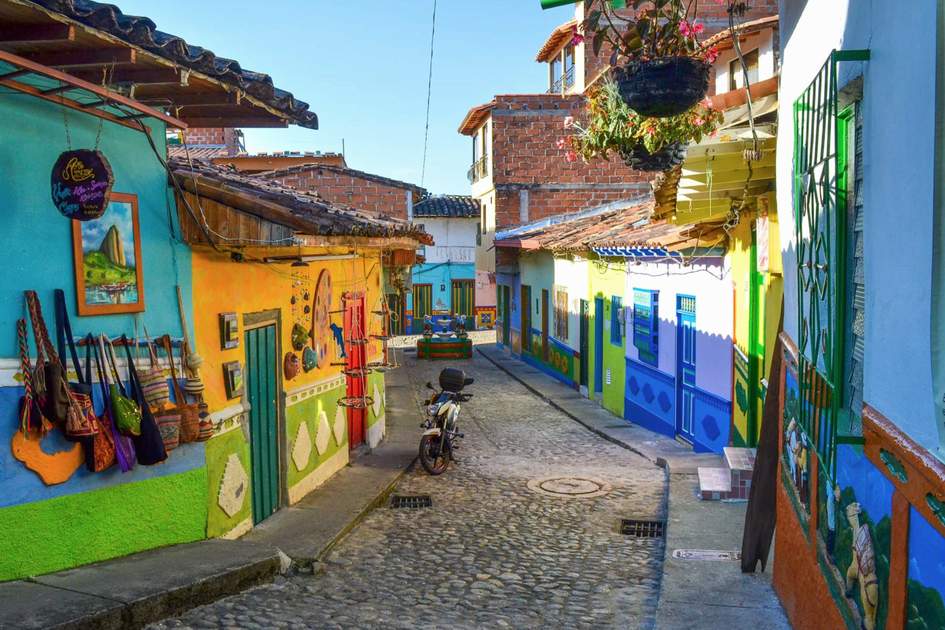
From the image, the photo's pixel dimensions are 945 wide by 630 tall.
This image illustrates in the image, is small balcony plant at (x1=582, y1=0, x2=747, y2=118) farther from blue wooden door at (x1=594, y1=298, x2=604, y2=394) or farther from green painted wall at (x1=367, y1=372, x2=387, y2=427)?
blue wooden door at (x1=594, y1=298, x2=604, y2=394)

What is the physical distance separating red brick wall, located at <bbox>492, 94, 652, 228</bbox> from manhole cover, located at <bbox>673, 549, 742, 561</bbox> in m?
20.9

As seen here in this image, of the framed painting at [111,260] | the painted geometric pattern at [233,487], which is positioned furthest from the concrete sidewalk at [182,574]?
the framed painting at [111,260]

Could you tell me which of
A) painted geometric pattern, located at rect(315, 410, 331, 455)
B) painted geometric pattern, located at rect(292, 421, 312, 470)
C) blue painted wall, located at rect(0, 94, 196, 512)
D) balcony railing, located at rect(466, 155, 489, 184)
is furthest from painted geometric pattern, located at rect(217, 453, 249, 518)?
balcony railing, located at rect(466, 155, 489, 184)

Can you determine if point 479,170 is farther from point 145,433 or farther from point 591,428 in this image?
point 145,433

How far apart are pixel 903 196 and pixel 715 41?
410 centimetres

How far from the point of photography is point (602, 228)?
19.8 m

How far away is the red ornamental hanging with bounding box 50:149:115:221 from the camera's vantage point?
5852 mm

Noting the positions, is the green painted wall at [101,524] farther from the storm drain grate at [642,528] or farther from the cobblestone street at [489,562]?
the storm drain grate at [642,528]

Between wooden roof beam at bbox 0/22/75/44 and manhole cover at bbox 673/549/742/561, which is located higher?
wooden roof beam at bbox 0/22/75/44

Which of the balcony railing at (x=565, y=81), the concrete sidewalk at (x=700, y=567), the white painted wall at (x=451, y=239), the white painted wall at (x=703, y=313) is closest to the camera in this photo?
the concrete sidewalk at (x=700, y=567)

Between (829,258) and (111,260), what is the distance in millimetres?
5150

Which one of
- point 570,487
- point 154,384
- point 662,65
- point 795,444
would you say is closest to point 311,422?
point 570,487

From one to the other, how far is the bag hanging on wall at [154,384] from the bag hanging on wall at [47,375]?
2.55 ft

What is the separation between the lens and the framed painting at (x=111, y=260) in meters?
6.84
